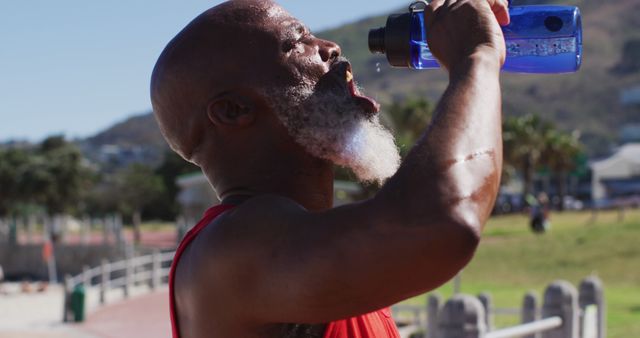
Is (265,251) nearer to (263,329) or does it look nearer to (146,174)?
(263,329)

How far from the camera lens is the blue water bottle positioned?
1892 mm

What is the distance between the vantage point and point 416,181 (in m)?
1.48

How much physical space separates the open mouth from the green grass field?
17.5 metres

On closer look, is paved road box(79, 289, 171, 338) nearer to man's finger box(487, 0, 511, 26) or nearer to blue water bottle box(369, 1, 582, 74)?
blue water bottle box(369, 1, 582, 74)

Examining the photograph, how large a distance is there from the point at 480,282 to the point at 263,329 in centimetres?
2655

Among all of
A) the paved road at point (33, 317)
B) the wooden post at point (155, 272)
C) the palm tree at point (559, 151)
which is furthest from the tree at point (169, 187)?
the wooden post at point (155, 272)

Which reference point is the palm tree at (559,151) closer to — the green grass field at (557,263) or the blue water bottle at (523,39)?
the green grass field at (557,263)

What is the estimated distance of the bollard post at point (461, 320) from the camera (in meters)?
6.27

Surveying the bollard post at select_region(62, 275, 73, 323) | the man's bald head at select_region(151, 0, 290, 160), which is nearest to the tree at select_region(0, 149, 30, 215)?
the bollard post at select_region(62, 275, 73, 323)

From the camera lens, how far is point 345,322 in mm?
1809

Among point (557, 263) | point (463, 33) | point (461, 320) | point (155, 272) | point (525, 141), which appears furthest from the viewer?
point (525, 141)

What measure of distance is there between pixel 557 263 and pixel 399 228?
2958 centimetres

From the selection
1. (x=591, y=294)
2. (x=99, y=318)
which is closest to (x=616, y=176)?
(x=99, y=318)

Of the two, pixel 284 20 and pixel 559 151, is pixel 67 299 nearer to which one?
pixel 284 20
